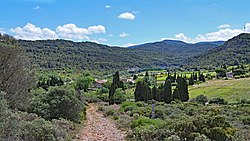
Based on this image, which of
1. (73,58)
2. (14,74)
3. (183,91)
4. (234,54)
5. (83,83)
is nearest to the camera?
(14,74)

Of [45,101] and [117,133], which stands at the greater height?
[45,101]

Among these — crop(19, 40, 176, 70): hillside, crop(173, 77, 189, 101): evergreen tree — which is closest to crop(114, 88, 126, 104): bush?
crop(173, 77, 189, 101): evergreen tree

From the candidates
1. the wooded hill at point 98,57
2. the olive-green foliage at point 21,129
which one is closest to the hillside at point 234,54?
the wooded hill at point 98,57

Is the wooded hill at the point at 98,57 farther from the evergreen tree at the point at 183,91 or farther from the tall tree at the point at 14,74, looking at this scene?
the tall tree at the point at 14,74

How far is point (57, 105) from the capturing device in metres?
22.7

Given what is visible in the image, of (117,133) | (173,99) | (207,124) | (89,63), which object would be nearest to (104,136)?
(117,133)

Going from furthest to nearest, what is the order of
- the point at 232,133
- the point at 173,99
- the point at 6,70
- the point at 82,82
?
the point at 82,82 < the point at 173,99 < the point at 6,70 < the point at 232,133

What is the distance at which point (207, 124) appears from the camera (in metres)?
12.9

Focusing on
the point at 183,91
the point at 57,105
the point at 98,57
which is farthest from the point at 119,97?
the point at 98,57

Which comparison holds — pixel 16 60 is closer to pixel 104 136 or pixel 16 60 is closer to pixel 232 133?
pixel 104 136

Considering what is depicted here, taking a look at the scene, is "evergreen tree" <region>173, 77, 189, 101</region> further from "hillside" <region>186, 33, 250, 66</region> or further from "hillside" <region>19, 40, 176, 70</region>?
"hillside" <region>186, 33, 250, 66</region>

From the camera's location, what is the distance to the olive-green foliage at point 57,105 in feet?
72.2

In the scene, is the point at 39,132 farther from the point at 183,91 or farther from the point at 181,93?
the point at 183,91

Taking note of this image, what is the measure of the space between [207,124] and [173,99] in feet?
140
